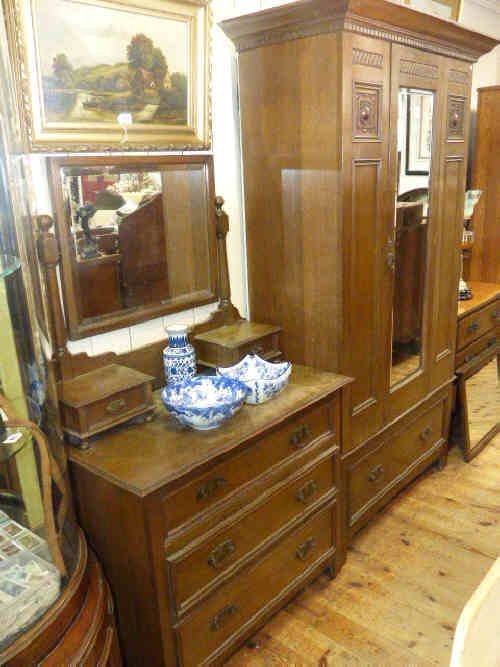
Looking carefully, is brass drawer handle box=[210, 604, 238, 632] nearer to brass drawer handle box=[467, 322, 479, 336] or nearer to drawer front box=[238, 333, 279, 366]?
drawer front box=[238, 333, 279, 366]

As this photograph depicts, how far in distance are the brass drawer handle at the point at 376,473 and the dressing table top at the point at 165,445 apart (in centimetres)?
65

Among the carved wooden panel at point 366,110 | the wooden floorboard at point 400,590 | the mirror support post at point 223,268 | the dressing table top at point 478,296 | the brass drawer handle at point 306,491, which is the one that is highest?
the carved wooden panel at point 366,110

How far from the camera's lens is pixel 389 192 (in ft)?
6.73

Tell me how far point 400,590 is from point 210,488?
3.18ft

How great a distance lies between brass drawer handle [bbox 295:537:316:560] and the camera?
1.92 m

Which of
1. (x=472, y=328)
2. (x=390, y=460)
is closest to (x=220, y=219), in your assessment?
(x=390, y=460)

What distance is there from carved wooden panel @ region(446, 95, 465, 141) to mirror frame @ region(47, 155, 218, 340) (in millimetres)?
1039

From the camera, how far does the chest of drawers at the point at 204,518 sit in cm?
143

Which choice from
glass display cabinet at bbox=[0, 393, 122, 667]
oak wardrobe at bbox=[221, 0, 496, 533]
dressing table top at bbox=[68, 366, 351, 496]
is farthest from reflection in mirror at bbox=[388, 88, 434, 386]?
glass display cabinet at bbox=[0, 393, 122, 667]

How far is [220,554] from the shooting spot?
1587 millimetres

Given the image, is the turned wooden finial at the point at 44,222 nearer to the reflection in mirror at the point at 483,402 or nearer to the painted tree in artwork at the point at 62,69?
the painted tree in artwork at the point at 62,69

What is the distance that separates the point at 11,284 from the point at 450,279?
6.68 ft

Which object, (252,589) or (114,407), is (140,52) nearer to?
(114,407)

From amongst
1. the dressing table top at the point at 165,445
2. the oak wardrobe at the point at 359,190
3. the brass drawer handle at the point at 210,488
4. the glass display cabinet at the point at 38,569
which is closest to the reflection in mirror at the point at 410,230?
the oak wardrobe at the point at 359,190
